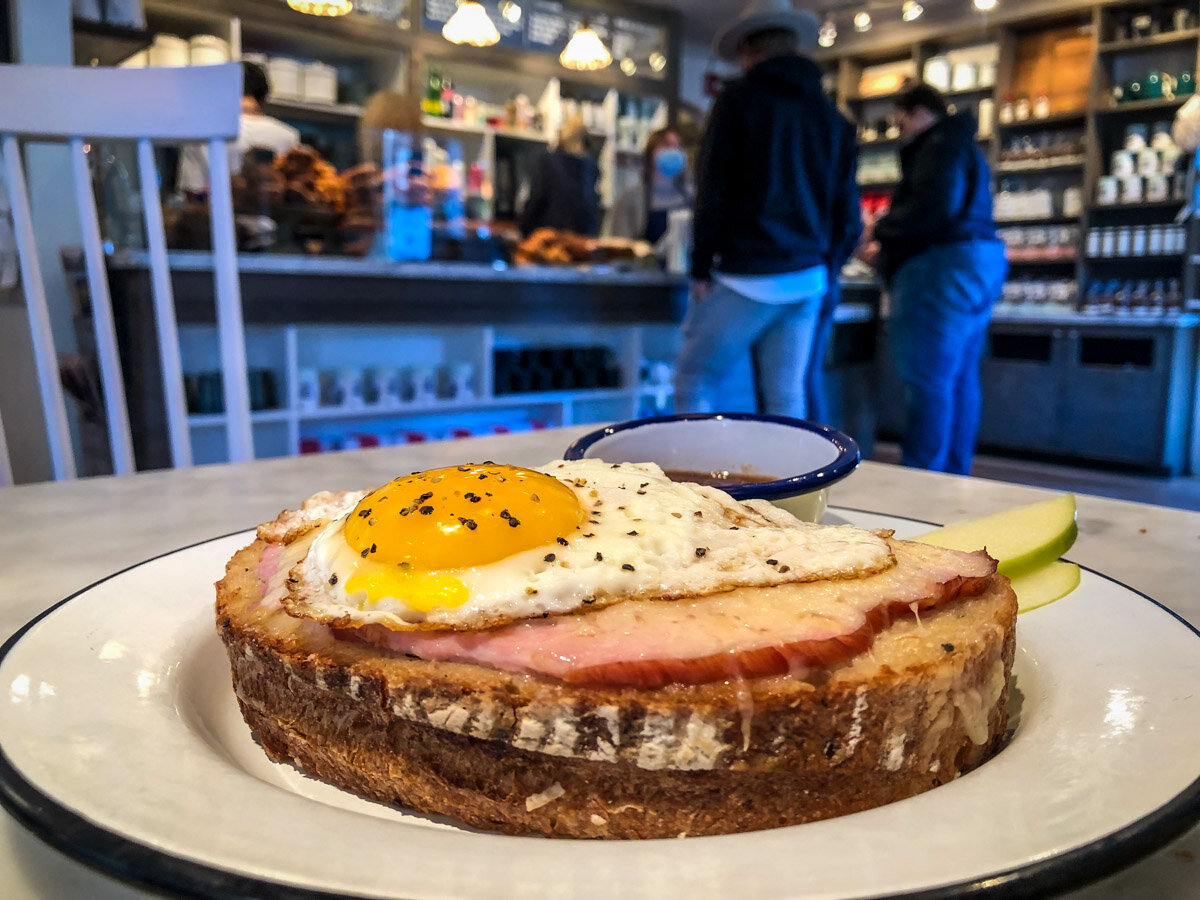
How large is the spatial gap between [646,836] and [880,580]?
0.23 metres

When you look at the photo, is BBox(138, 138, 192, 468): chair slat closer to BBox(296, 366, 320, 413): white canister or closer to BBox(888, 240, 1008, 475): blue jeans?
BBox(296, 366, 320, 413): white canister

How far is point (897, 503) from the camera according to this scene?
1242 millimetres

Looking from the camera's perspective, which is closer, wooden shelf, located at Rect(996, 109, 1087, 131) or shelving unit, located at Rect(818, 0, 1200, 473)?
shelving unit, located at Rect(818, 0, 1200, 473)

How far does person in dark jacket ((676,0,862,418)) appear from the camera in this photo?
3363mm

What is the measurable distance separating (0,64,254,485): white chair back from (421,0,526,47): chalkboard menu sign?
5184mm

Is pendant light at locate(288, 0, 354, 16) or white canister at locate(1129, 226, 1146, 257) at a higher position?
pendant light at locate(288, 0, 354, 16)

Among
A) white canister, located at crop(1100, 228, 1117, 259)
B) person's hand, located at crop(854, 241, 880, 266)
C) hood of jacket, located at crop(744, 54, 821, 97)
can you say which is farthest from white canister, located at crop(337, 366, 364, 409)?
white canister, located at crop(1100, 228, 1117, 259)

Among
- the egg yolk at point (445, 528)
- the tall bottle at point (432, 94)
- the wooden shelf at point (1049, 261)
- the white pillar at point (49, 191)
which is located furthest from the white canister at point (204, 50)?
the wooden shelf at point (1049, 261)

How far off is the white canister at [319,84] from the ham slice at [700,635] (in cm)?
634

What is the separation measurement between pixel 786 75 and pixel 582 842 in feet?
11.5

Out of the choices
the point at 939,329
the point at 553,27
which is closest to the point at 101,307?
the point at 939,329

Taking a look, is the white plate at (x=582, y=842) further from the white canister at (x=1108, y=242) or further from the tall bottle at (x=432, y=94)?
the white canister at (x=1108, y=242)

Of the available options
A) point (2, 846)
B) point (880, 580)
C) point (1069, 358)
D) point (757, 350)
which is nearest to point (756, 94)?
point (757, 350)

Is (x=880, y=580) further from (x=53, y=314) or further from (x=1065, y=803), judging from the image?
(x=53, y=314)
